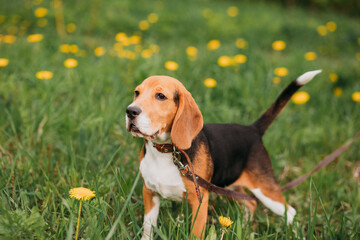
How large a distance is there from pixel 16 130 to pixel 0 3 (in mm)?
6986

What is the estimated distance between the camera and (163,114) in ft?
6.45

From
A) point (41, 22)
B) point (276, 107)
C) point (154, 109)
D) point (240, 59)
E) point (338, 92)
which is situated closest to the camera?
point (154, 109)

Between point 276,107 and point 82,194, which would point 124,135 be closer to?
point 82,194

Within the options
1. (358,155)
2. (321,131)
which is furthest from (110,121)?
(358,155)

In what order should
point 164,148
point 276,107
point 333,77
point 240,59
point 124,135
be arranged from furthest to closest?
point 333,77
point 240,59
point 124,135
point 276,107
point 164,148

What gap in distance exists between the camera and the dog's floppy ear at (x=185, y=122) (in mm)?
1933

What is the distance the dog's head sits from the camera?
72.6 inches

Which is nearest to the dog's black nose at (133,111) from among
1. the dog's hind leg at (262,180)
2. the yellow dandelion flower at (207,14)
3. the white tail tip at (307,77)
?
the dog's hind leg at (262,180)

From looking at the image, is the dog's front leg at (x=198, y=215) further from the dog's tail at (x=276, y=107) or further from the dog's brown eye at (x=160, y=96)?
the dog's tail at (x=276, y=107)

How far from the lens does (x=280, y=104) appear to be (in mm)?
2584

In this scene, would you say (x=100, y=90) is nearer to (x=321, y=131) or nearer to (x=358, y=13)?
(x=321, y=131)

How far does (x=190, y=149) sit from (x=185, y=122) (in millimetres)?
256

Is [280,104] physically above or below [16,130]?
above

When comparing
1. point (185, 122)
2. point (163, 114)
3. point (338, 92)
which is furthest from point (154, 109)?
point (338, 92)
